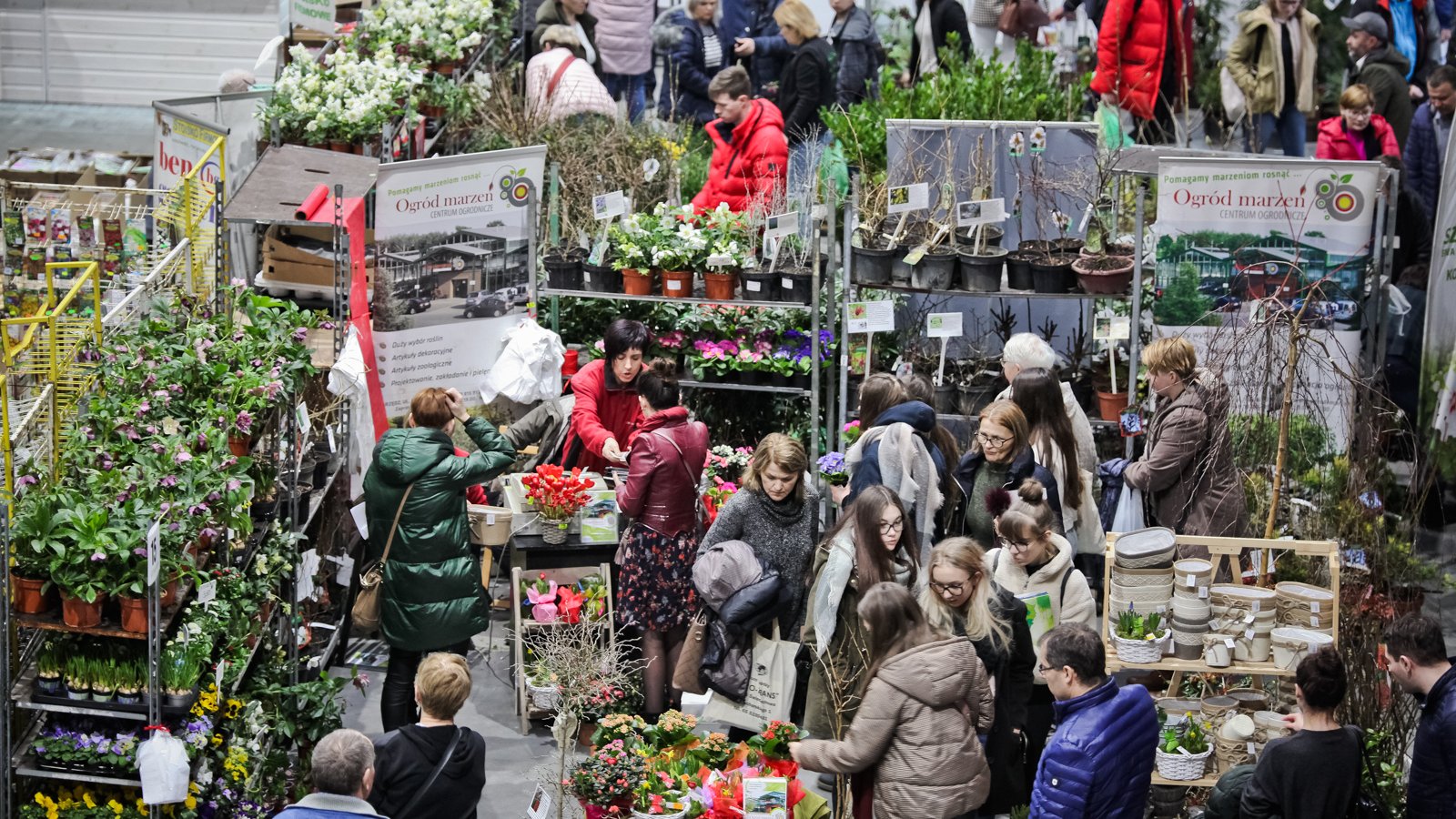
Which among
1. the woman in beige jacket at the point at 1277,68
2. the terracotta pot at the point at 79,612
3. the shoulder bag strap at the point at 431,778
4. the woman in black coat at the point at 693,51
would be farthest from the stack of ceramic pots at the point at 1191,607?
the woman in black coat at the point at 693,51

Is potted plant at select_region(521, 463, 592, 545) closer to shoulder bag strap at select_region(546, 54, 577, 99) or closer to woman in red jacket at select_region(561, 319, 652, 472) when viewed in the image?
woman in red jacket at select_region(561, 319, 652, 472)

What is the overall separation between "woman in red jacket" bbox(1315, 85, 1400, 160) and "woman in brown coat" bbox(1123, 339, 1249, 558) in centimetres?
390

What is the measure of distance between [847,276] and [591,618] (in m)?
2.39

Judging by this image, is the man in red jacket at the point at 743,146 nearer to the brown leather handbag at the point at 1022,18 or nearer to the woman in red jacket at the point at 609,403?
the woman in red jacket at the point at 609,403

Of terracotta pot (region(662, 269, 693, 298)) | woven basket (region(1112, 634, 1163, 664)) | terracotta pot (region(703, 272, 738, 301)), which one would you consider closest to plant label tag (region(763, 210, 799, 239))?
terracotta pot (region(703, 272, 738, 301))

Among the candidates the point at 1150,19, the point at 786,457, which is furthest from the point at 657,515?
the point at 1150,19

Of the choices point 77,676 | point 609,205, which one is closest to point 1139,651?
point 77,676

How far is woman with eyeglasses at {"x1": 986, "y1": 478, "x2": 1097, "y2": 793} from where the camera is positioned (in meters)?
6.11

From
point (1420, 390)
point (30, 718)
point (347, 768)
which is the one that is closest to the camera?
point (347, 768)

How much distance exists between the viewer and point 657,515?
7.00m

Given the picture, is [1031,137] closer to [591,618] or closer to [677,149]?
[677,149]

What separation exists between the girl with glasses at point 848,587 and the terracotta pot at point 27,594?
8.60ft

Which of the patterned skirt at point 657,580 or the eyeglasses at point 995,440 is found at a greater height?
the eyeglasses at point 995,440

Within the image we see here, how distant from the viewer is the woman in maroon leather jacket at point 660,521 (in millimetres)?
6961
